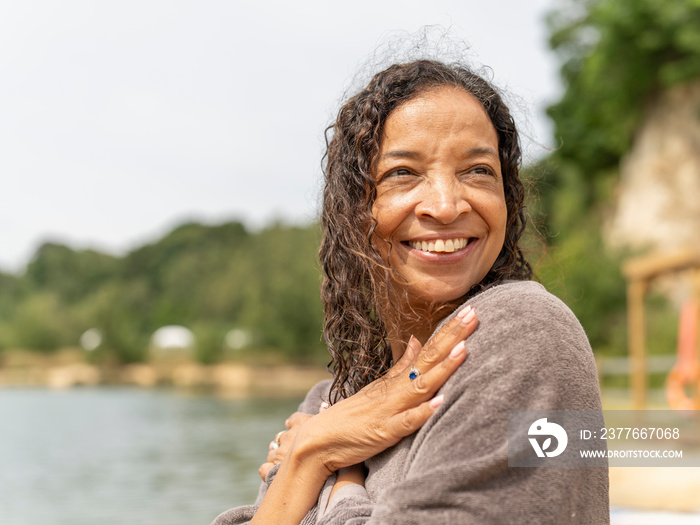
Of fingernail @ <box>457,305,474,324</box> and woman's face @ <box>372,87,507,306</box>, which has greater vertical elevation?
woman's face @ <box>372,87,507,306</box>

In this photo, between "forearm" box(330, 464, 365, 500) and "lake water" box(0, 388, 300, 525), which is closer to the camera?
"forearm" box(330, 464, 365, 500)

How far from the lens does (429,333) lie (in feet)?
5.54

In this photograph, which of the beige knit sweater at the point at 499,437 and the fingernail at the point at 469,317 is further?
the fingernail at the point at 469,317

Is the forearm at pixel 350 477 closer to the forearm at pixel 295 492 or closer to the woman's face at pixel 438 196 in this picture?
the forearm at pixel 295 492

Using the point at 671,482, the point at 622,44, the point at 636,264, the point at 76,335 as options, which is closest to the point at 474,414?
the point at 671,482

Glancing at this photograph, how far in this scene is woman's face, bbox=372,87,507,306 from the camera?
5.23 feet

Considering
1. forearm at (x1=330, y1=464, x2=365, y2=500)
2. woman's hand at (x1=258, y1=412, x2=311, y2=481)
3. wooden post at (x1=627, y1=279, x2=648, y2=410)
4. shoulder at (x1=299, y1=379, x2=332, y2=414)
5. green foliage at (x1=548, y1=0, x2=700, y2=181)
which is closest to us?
forearm at (x1=330, y1=464, x2=365, y2=500)

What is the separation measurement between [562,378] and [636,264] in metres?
10.3

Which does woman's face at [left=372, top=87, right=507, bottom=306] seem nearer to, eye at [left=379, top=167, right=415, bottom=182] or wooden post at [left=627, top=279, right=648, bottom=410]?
eye at [left=379, top=167, right=415, bottom=182]

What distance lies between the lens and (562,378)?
1340mm

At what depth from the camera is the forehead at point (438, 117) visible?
5.27 feet

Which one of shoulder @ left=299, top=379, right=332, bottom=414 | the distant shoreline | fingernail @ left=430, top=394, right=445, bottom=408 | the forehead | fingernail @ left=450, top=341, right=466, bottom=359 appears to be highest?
the distant shoreline

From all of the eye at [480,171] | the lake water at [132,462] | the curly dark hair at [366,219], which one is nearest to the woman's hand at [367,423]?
the curly dark hair at [366,219]

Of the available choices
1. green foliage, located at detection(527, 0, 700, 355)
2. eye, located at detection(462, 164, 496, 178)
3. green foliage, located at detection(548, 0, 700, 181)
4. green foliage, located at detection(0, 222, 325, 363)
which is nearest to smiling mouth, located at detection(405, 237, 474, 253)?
eye, located at detection(462, 164, 496, 178)
